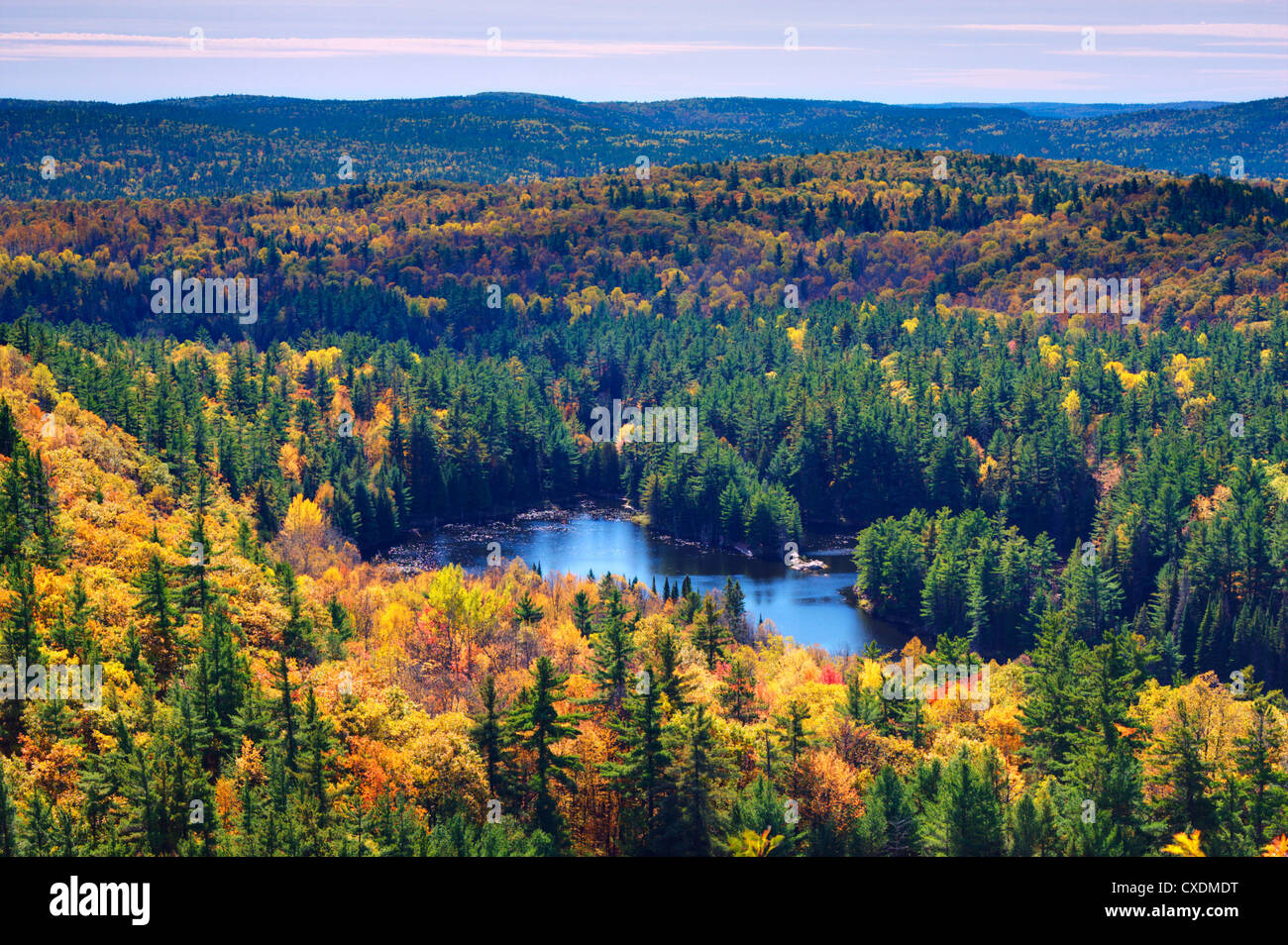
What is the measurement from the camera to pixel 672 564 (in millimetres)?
130875

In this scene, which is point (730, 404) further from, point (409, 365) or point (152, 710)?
point (152, 710)

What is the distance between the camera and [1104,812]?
167ft

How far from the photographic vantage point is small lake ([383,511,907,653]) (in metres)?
109

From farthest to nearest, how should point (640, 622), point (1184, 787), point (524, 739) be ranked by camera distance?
point (640, 622), point (524, 739), point (1184, 787)

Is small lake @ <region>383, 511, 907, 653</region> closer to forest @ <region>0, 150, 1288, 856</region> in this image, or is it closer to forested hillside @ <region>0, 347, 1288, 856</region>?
forest @ <region>0, 150, 1288, 856</region>

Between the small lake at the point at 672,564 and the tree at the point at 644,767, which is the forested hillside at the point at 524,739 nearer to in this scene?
the tree at the point at 644,767

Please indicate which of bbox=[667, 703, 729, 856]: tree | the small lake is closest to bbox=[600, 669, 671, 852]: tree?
bbox=[667, 703, 729, 856]: tree

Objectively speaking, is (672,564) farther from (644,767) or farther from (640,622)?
(644,767)

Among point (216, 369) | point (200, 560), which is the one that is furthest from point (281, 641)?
point (216, 369)

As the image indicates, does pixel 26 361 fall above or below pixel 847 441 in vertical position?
above

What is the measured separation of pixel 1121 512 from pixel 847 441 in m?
38.8

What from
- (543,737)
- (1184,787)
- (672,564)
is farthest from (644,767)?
(672,564)

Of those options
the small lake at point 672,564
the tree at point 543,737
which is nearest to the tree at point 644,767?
the tree at point 543,737

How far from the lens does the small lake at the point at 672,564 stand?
10900cm
